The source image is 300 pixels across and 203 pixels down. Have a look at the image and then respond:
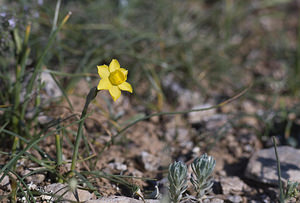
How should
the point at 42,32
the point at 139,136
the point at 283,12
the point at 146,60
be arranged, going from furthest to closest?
1. the point at 283,12
2. the point at 42,32
3. the point at 146,60
4. the point at 139,136

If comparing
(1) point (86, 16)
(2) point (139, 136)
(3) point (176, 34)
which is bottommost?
(2) point (139, 136)

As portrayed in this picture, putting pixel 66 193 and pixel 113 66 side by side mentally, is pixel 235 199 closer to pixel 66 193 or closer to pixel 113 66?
pixel 66 193

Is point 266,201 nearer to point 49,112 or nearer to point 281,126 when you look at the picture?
point 281,126

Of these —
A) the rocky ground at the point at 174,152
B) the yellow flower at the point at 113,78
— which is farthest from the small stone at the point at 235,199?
the yellow flower at the point at 113,78

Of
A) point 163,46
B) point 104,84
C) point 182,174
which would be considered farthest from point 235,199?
point 163,46

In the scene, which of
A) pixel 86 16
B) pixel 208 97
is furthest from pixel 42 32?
pixel 208 97

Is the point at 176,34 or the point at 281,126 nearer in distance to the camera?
the point at 281,126

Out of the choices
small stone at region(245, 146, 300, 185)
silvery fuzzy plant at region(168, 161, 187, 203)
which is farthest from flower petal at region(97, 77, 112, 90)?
small stone at region(245, 146, 300, 185)

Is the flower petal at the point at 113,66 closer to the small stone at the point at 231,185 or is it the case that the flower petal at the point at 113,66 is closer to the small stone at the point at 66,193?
the small stone at the point at 66,193
